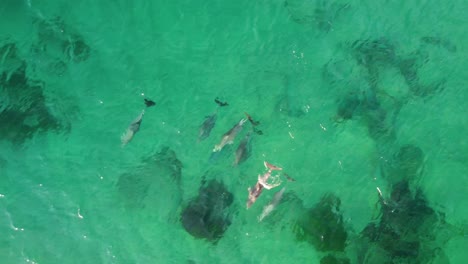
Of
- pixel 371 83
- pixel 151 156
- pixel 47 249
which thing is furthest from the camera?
pixel 371 83

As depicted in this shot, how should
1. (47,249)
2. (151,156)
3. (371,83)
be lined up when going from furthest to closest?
(371,83)
(151,156)
(47,249)

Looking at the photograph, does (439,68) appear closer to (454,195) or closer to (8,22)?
(454,195)

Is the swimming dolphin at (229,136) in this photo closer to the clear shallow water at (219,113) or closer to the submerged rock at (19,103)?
the clear shallow water at (219,113)

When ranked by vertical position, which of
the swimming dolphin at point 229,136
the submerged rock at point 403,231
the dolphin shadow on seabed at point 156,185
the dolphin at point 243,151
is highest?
the swimming dolphin at point 229,136

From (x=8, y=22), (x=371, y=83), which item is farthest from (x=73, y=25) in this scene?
(x=371, y=83)

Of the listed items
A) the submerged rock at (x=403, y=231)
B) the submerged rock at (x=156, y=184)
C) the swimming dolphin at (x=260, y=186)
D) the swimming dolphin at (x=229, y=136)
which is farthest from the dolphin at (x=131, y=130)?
the submerged rock at (x=403, y=231)

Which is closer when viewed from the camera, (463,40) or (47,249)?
(47,249)

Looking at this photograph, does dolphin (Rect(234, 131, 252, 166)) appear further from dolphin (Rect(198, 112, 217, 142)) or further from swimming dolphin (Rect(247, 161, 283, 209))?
dolphin (Rect(198, 112, 217, 142))
